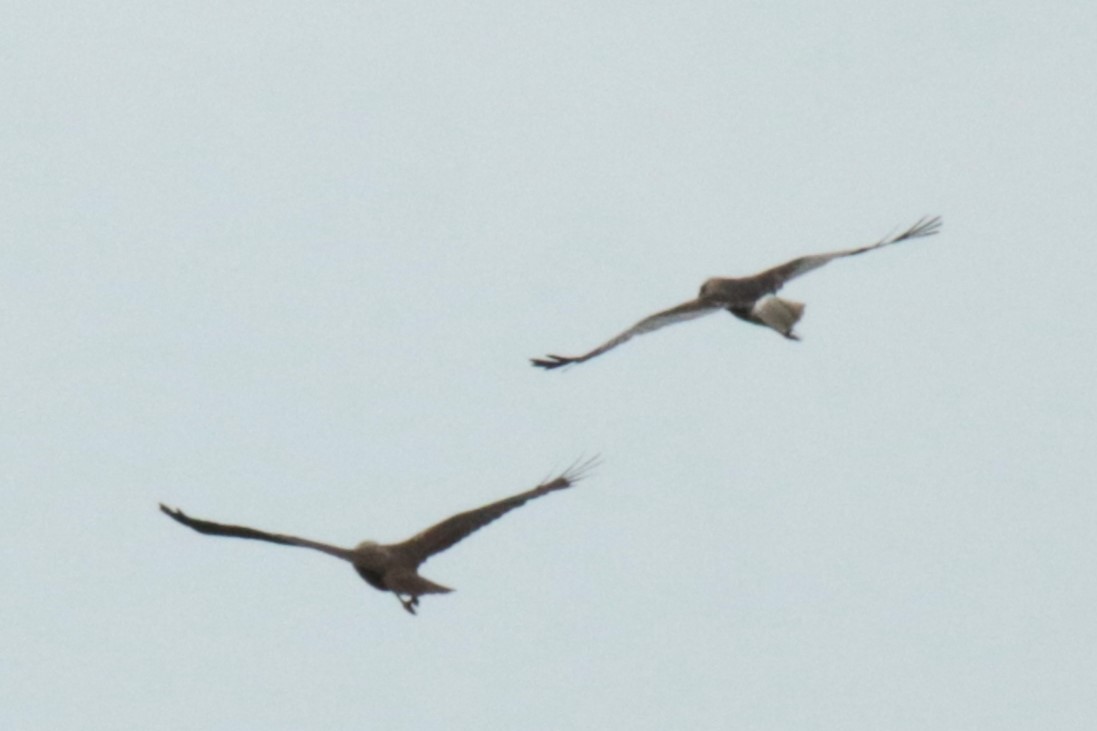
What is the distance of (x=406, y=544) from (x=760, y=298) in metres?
4.57

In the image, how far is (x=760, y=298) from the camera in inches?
1106

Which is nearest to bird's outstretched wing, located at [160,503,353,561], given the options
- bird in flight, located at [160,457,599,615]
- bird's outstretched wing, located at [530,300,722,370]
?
bird in flight, located at [160,457,599,615]

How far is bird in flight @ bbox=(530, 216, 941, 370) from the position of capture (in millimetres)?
27781

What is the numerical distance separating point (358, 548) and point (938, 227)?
6582 mm

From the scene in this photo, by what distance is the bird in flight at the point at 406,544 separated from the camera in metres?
24.6

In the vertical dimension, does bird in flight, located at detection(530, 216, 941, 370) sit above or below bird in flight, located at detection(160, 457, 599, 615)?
above

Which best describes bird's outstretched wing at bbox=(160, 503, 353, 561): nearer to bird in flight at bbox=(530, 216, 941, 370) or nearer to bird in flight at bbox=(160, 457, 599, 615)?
bird in flight at bbox=(160, 457, 599, 615)

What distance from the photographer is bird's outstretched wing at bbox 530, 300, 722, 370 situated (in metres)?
26.9

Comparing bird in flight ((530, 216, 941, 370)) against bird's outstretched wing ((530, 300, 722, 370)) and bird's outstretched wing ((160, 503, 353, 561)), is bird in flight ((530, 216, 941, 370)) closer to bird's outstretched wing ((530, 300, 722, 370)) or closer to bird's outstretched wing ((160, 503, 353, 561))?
bird's outstretched wing ((530, 300, 722, 370))

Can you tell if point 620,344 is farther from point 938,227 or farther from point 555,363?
point 938,227

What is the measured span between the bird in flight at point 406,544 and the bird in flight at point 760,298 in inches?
76.9

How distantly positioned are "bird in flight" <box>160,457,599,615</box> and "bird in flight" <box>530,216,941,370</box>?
1953 millimetres

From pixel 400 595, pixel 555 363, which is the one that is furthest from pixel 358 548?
pixel 555 363

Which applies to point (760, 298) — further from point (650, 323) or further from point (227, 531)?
point (227, 531)
